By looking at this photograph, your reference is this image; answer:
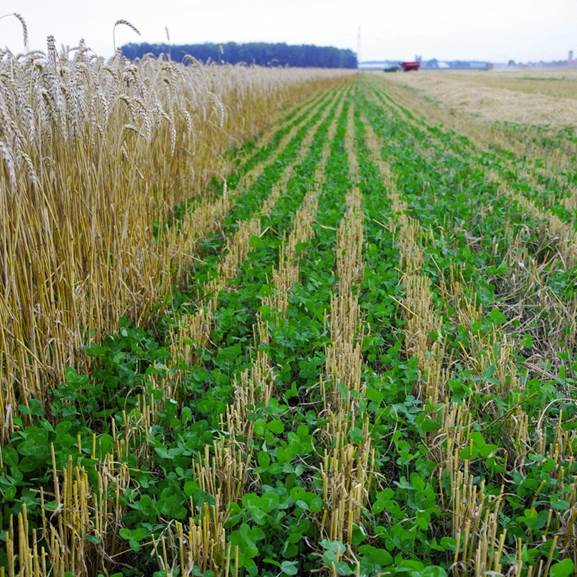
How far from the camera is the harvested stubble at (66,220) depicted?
2682mm

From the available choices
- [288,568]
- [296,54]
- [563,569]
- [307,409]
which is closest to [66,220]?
[307,409]

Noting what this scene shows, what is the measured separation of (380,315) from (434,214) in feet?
8.78

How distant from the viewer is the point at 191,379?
10.0ft

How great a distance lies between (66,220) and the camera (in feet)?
10.00

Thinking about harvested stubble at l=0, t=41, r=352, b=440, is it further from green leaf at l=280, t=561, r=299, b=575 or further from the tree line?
the tree line

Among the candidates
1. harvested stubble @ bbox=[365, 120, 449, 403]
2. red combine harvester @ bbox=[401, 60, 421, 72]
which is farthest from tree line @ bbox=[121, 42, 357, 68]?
harvested stubble @ bbox=[365, 120, 449, 403]

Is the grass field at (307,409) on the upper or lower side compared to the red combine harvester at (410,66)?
lower

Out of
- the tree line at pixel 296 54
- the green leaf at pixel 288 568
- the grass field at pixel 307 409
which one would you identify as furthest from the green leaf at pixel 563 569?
the tree line at pixel 296 54

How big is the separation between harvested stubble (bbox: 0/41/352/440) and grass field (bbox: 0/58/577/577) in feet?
0.12

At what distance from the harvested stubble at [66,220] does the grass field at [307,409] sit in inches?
1.4

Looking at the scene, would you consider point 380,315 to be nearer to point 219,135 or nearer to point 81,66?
point 81,66

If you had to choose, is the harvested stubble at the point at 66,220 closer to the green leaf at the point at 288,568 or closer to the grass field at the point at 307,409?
the grass field at the point at 307,409

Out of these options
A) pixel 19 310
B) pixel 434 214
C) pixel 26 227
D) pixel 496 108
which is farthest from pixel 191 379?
pixel 496 108

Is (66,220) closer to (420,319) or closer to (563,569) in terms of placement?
(420,319)
